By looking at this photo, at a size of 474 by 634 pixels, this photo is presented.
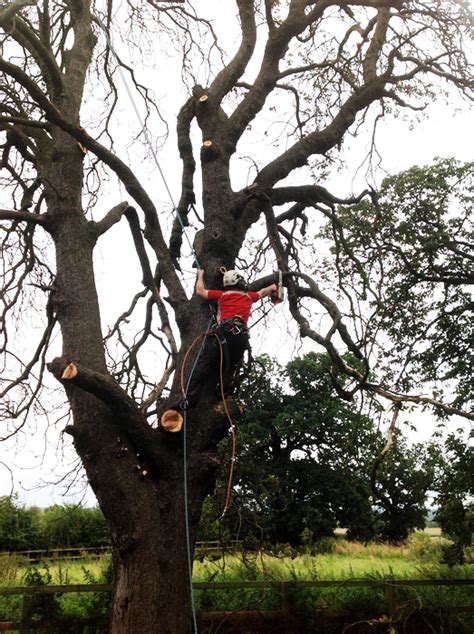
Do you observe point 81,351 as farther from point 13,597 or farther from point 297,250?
point 13,597

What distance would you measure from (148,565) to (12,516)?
1580cm

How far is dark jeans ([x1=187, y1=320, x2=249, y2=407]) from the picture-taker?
4508mm

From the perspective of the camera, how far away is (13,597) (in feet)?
25.1

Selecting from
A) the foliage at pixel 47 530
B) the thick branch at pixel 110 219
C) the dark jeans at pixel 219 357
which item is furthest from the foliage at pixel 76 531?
the dark jeans at pixel 219 357

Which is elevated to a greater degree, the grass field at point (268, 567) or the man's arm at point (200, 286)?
the man's arm at point (200, 286)

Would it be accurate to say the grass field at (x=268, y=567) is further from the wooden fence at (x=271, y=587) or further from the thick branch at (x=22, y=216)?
the thick branch at (x=22, y=216)

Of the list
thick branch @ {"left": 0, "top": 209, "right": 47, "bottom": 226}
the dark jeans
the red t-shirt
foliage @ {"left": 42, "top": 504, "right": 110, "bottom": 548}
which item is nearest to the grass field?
the dark jeans

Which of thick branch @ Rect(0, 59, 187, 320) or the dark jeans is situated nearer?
Answer: the dark jeans

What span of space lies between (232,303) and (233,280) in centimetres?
19

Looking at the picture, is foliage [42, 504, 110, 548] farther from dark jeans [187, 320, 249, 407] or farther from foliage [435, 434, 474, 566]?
dark jeans [187, 320, 249, 407]

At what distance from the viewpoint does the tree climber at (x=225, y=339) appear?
4516 mm

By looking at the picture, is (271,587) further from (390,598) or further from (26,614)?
(26,614)

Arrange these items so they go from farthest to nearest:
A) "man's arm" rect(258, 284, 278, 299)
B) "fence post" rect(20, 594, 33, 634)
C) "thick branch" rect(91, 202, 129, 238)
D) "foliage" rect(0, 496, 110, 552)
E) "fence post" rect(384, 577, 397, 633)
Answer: "foliage" rect(0, 496, 110, 552)
"fence post" rect(384, 577, 397, 633)
"fence post" rect(20, 594, 33, 634)
"thick branch" rect(91, 202, 129, 238)
"man's arm" rect(258, 284, 278, 299)

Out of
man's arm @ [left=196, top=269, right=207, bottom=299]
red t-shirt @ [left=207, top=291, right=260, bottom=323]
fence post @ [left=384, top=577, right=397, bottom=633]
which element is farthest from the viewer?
fence post @ [left=384, top=577, right=397, bottom=633]
